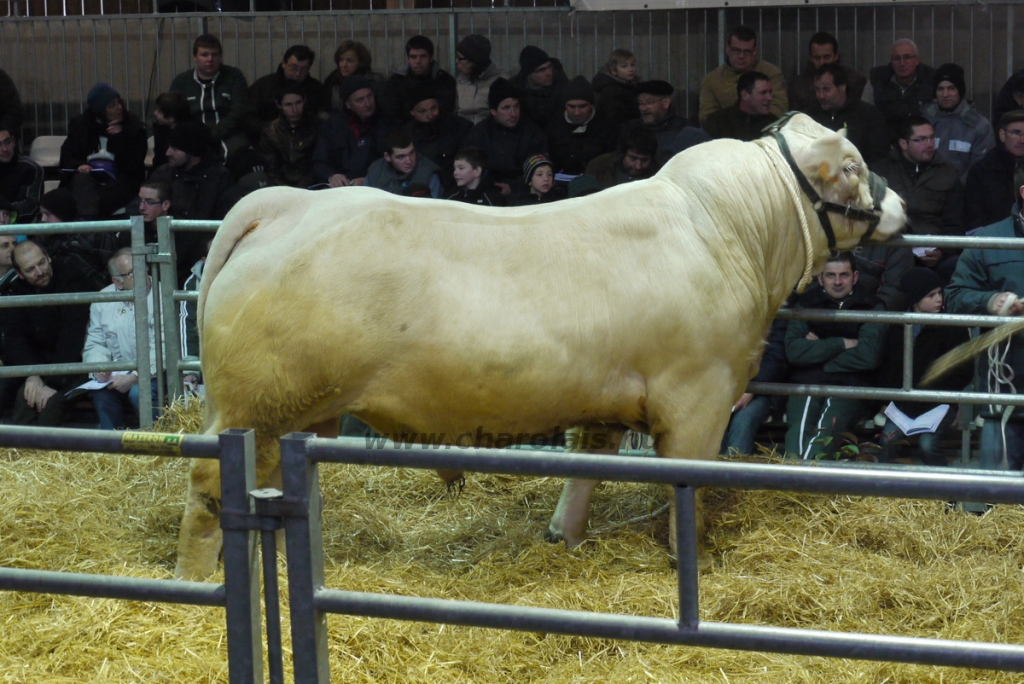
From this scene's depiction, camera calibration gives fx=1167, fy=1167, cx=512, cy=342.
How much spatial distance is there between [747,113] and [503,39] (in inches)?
88.7

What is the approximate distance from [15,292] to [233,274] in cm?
323

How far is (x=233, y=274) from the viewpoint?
152 inches

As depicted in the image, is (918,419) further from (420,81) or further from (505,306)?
(420,81)

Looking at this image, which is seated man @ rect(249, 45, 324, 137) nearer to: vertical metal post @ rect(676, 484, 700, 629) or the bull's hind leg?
the bull's hind leg

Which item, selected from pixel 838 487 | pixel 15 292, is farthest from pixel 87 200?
pixel 838 487

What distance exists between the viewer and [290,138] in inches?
320

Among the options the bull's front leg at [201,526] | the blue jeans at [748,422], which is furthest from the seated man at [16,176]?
the blue jeans at [748,422]

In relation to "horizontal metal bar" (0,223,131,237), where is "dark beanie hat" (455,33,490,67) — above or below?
above

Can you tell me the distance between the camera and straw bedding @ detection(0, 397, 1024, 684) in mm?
3293

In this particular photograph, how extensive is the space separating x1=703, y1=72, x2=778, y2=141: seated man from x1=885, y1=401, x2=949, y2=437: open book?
7.63 ft

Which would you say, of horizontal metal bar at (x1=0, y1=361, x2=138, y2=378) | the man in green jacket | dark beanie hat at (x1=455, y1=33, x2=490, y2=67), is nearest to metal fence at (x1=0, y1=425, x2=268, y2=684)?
horizontal metal bar at (x1=0, y1=361, x2=138, y2=378)

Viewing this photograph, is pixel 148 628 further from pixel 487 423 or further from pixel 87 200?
pixel 87 200

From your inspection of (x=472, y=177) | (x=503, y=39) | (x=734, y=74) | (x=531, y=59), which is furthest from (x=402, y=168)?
(x=734, y=74)

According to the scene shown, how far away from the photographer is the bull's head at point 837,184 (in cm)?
437
